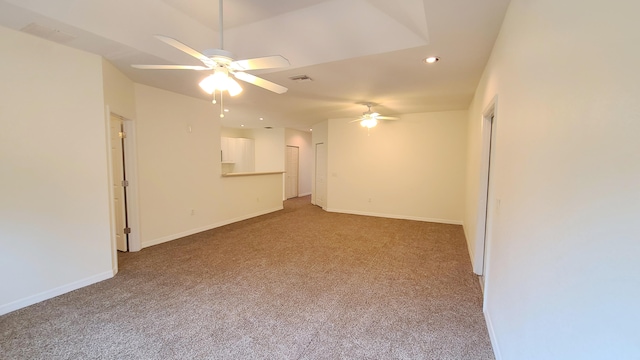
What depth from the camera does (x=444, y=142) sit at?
584 cm

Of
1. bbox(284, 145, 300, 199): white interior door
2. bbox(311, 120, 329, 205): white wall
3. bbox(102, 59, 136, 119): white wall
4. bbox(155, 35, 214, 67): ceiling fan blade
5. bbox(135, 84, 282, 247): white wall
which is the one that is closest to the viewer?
bbox(155, 35, 214, 67): ceiling fan blade

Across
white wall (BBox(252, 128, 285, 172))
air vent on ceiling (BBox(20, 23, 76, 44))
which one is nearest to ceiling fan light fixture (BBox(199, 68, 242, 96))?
air vent on ceiling (BBox(20, 23, 76, 44))

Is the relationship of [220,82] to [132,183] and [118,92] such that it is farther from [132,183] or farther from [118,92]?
[132,183]

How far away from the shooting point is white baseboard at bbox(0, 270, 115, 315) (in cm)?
238

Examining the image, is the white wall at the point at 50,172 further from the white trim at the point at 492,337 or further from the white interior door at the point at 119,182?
the white trim at the point at 492,337

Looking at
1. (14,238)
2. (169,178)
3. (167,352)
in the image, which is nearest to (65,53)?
(14,238)

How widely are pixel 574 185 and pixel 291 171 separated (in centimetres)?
895

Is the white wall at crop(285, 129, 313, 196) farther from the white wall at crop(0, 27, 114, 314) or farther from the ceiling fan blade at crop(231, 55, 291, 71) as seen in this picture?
the ceiling fan blade at crop(231, 55, 291, 71)

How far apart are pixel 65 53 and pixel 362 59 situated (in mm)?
3088

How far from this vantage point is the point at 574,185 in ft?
3.10

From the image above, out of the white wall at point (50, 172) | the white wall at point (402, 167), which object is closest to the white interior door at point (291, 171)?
the white wall at point (402, 167)

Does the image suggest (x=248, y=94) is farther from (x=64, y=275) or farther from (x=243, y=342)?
(x=243, y=342)

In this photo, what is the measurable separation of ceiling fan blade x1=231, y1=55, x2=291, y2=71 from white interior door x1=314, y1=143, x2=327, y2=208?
5.19m

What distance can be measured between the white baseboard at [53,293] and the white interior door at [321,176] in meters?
5.17
